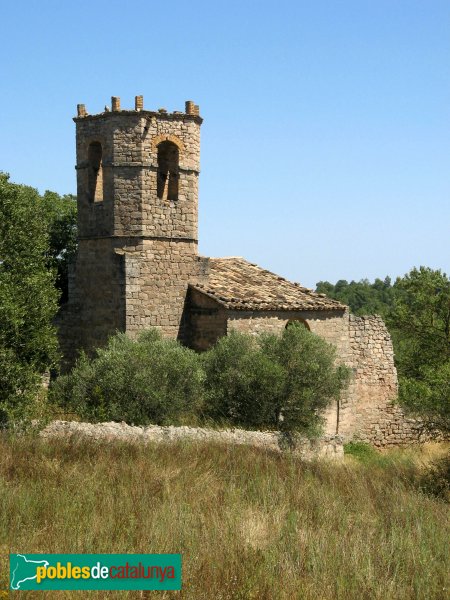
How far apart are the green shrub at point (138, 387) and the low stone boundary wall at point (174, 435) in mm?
1388

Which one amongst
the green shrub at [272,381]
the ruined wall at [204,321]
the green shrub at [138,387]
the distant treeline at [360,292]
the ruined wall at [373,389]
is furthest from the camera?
the distant treeline at [360,292]

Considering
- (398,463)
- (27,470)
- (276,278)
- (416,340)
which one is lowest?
(398,463)

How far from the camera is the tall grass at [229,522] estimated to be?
7.10m

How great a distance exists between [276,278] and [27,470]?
15.2 meters

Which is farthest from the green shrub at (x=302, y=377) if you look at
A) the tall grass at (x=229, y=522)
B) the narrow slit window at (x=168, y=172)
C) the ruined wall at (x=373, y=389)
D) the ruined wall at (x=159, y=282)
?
the tall grass at (x=229, y=522)

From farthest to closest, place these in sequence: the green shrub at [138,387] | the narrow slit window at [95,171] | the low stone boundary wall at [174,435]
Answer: the narrow slit window at [95,171], the green shrub at [138,387], the low stone boundary wall at [174,435]

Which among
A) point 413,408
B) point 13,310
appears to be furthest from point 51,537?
point 413,408

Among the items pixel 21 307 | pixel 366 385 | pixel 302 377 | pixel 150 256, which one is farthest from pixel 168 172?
pixel 21 307

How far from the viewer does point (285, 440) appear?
16.9m

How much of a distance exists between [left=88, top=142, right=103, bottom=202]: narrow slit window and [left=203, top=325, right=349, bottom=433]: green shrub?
6169mm

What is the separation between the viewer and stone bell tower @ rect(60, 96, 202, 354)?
70.4 feet

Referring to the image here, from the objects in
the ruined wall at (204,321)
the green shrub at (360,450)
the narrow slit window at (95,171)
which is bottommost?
the green shrub at (360,450)

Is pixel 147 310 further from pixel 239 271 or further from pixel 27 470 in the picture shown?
pixel 27 470

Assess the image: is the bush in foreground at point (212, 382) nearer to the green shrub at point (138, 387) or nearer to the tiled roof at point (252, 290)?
the green shrub at point (138, 387)
